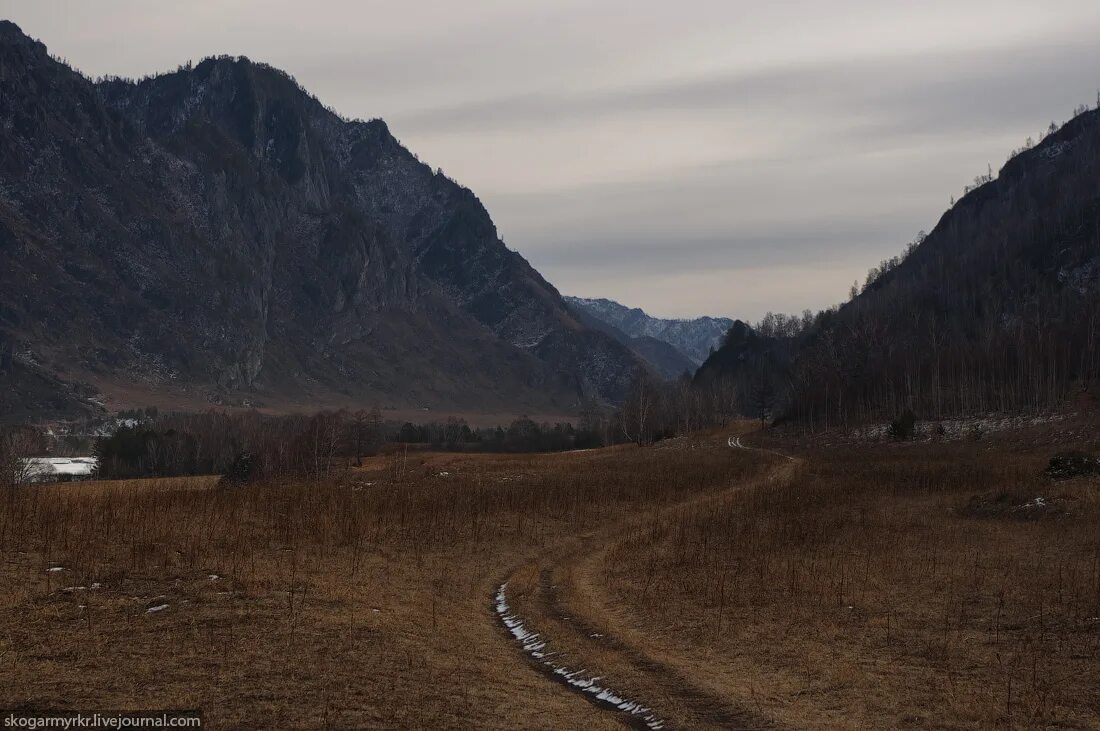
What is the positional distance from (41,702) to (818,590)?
65.0 ft

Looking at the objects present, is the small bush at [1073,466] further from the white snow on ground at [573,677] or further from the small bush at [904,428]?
the small bush at [904,428]

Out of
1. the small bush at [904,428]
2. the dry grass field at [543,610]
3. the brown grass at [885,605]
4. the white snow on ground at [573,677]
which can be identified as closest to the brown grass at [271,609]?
the dry grass field at [543,610]

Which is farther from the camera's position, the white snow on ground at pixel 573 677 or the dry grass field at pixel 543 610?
the white snow on ground at pixel 573 677

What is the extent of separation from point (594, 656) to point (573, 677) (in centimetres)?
164

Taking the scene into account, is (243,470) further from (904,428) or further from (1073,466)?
(904,428)

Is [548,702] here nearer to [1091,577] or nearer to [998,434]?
[1091,577]

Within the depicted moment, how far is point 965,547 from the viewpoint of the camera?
34.5 meters

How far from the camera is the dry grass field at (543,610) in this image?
17.4m

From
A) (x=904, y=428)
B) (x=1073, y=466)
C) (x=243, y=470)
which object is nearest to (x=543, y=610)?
(x=1073, y=466)

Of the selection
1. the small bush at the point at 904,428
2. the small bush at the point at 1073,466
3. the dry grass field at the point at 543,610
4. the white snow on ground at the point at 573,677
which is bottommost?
the white snow on ground at the point at 573,677

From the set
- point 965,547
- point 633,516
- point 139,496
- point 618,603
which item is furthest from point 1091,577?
point 139,496

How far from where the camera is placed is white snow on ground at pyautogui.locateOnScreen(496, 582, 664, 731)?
1772 centimetres

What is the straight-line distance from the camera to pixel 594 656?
71.2ft

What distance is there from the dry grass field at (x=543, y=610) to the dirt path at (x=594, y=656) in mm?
102
